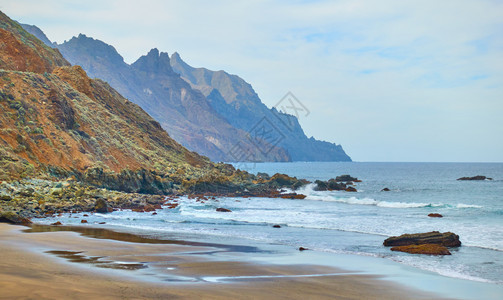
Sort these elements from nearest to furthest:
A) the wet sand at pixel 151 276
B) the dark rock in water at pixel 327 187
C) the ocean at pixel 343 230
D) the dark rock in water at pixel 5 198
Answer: the wet sand at pixel 151 276 < the ocean at pixel 343 230 < the dark rock in water at pixel 5 198 < the dark rock in water at pixel 327 187

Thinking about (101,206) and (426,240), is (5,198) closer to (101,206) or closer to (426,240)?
(101,206)

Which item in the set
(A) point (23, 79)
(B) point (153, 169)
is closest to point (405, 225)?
(B) point (153, 169)

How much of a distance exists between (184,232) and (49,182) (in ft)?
50.3

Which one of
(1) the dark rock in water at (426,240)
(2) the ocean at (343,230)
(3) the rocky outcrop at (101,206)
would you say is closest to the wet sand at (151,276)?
(2) the ocean at (343,230)

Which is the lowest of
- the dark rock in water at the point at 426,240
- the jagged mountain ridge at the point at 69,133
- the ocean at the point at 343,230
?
the ocean at the point at 343,230

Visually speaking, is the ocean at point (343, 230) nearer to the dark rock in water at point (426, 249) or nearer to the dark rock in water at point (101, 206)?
the dark rock in water at point (426, 249)

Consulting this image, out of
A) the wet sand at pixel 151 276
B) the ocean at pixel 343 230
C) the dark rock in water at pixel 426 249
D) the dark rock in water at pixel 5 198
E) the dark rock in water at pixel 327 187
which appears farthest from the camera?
the dark rock in water at pixel 327 187

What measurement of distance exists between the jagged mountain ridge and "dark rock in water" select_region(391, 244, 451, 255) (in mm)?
27225

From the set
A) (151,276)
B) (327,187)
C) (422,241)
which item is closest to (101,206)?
(151,276)

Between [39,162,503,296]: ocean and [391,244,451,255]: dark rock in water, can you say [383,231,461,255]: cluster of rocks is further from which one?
[39,162,503,296]: ocean

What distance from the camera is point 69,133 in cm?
4772

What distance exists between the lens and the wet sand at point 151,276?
9.81 m

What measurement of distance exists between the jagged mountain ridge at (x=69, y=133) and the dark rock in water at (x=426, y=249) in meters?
27.2

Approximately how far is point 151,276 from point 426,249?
12.0 metres
